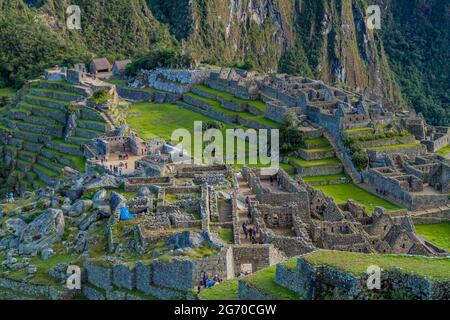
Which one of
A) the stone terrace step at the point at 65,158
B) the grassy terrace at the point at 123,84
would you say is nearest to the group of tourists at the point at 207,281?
the stone terrace step at the point at 65,158

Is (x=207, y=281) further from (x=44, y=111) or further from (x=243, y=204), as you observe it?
(x=44, y=111)

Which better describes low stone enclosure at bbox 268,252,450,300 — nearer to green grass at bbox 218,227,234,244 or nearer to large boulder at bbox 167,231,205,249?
large boulder at bbox 167,231,205,249

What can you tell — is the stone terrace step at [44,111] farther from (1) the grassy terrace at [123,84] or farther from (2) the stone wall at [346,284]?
(2) the stone wall at [346,284]

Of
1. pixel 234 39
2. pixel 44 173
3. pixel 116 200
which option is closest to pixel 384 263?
pixel 116 200
